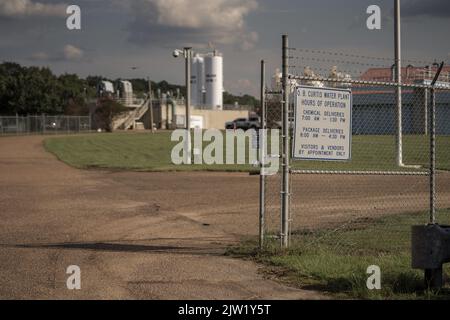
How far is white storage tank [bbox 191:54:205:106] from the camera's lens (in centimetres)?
9338

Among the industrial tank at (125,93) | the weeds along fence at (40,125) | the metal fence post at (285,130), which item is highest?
the industrial tank at (125,93)

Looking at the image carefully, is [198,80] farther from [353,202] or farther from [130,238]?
[130,238]

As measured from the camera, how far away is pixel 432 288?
661 cm

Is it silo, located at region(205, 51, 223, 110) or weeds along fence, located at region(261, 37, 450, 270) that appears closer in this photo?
weeds along fence, located at region(261, 37, 450, 270)

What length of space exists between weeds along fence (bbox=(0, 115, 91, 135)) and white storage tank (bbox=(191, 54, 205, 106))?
78.3 feet

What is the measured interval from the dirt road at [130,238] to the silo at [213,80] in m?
75.3

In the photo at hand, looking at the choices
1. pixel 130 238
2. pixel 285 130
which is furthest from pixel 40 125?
pixel 285 130

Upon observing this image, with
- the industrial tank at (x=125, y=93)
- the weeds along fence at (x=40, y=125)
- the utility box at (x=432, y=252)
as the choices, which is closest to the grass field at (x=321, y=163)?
the utility box at (x=432, y=252)

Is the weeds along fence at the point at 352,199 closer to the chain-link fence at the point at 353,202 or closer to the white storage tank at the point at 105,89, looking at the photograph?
the chain-link fence at the point at 353,202

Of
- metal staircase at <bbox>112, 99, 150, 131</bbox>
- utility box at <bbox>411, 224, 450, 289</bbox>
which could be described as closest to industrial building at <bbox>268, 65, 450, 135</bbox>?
utility box at <bbox>411, 224, 450, 289</bbox>

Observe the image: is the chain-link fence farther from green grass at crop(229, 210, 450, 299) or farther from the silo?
the silo

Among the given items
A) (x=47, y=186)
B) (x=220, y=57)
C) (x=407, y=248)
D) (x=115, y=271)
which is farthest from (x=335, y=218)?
(x=220, y=57)

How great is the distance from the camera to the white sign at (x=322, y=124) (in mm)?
8258

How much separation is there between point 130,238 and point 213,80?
279 ft
